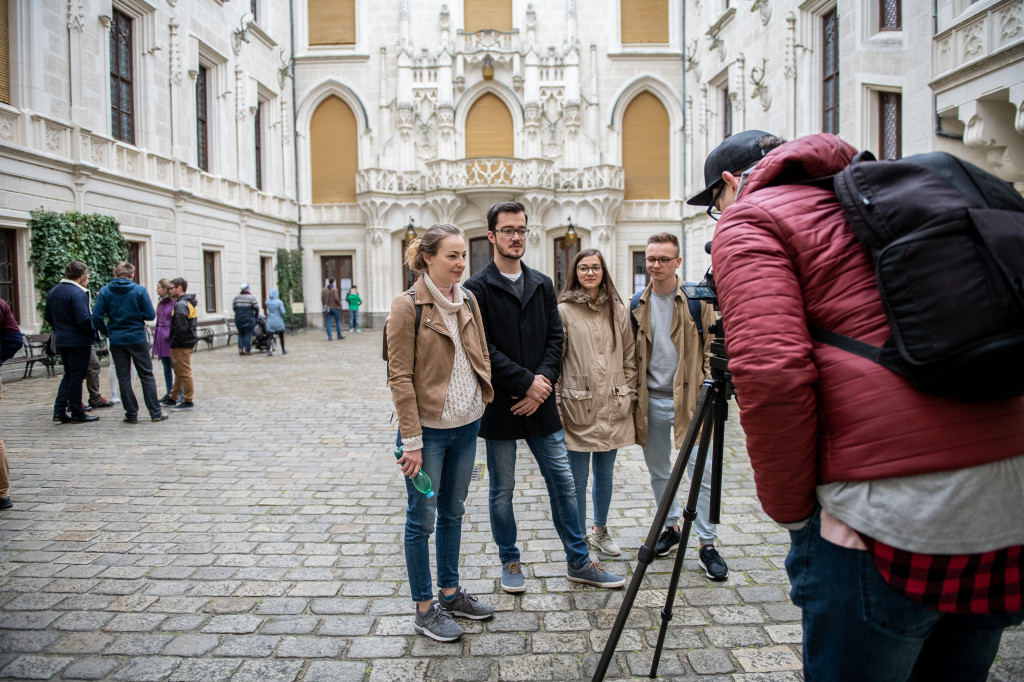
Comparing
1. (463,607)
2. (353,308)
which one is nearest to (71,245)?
(353,308)

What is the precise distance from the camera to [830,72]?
15.1 m

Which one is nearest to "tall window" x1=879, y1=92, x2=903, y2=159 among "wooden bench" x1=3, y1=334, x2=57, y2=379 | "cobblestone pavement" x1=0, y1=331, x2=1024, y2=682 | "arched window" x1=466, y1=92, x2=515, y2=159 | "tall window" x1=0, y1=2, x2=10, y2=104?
"cobblestone pavement" x1=0, y1=331, x2=1024, y2=682

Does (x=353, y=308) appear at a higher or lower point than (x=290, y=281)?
lower

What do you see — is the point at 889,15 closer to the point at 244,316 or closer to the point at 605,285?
the point at 605,285

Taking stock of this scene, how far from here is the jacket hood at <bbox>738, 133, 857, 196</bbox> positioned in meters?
1.72

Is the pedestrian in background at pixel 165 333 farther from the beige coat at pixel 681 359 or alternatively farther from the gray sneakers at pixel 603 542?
the beige coat at pixel 681 359

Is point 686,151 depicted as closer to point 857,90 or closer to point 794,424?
point 857,90

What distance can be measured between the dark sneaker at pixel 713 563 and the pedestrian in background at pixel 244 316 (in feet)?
49.2

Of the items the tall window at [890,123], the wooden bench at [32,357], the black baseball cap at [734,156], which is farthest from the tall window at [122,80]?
the black baseball cap at [734,156]

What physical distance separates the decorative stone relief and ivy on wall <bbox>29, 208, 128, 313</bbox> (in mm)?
15728

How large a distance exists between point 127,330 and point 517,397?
691cm

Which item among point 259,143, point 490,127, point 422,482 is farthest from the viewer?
point 490,127

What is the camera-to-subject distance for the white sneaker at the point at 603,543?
413 centimetres

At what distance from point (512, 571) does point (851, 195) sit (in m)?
2.80
